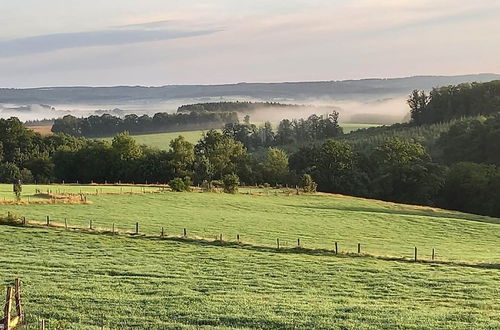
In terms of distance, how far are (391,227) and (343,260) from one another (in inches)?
780

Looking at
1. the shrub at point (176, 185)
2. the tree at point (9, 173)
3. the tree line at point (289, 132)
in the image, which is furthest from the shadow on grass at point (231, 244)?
the tree line at point (289, 132)

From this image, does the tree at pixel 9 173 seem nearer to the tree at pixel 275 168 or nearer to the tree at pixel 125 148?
the tree at pixel 125 148

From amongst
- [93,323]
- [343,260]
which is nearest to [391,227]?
[343,260]

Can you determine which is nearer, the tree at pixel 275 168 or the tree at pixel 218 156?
the tree at pixel 218 156

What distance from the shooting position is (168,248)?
36.2 meters

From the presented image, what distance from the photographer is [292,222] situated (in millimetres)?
51812

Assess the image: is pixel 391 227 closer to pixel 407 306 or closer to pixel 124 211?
pixel 124 211

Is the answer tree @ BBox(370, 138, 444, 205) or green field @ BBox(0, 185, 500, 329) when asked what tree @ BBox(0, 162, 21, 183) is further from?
tree @ BBox(370, 138, 444, 205)

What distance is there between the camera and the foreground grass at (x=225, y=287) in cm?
2017

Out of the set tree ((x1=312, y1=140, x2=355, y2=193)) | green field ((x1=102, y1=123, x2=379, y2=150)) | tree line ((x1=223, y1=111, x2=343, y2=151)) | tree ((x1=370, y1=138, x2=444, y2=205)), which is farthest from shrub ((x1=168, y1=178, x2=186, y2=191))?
tree line ((x1=223, y1=111, x2=343, y2=151))

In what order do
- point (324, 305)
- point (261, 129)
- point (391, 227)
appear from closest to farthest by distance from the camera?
point (324, 305) < point (391, 227) < point (261, 129)

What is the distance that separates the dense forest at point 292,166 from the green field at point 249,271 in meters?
33.4

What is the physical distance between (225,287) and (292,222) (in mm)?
26276

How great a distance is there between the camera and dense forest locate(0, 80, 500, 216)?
298ft
